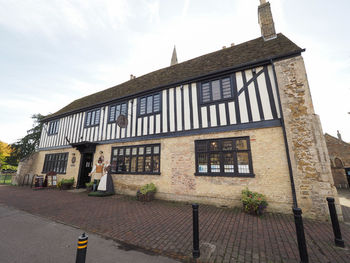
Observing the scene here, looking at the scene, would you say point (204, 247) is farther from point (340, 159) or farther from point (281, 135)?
point (340, 159)

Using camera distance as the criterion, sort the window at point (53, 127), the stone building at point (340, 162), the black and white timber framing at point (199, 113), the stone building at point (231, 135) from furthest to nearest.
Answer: the window at point (53, 127) < the stone building at point (340, 162) < the black and white timber framing at point (199, 113) < the stone building at point (231, 135)

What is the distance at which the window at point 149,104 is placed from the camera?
954 centimetres

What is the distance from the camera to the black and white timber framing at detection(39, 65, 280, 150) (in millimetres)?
6742

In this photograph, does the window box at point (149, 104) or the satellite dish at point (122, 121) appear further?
the satellite dish at point (122, 121)

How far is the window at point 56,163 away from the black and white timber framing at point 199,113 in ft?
11.4

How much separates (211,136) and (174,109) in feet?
9.12

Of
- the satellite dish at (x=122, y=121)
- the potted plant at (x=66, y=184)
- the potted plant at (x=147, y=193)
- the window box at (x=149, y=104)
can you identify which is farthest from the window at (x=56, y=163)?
the potted plant at (x=147, y=193)

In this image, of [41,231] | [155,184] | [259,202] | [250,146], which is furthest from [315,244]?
[41,231]

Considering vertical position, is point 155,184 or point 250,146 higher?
point 250,146

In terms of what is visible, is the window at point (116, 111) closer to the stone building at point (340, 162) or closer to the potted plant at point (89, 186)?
the potted plant at point (89, 186)

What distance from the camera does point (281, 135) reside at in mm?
6133

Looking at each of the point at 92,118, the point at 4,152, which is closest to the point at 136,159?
the point at 92,118

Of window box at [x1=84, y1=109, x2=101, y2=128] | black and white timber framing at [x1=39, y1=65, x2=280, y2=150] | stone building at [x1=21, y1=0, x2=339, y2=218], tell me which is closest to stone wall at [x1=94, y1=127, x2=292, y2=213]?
stone building at [x1=21, y1=0, x2=339, y2=218]

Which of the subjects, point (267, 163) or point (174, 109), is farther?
point (174, 109)
